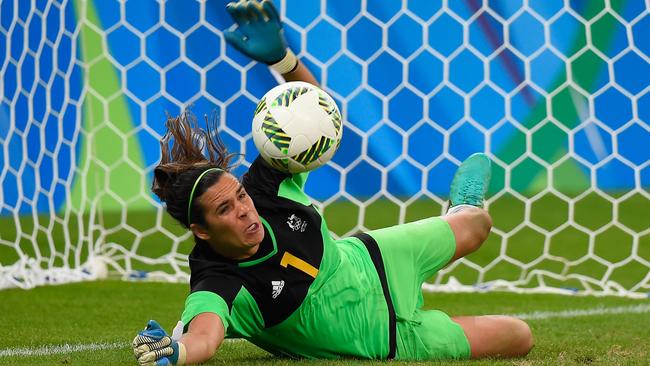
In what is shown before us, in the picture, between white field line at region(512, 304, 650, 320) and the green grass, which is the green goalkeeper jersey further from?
white field line at region(512, 304, 650, 320)

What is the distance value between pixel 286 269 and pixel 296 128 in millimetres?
508

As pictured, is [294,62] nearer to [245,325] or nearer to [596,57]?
[245,325]

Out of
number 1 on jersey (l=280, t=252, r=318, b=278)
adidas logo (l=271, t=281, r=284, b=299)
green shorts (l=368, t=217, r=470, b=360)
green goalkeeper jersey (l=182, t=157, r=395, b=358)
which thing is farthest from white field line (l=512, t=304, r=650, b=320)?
adidas logo (l=271, t=281, r=284, b=299)

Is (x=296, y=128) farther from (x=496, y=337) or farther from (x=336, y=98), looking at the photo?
(x=336, y=98)

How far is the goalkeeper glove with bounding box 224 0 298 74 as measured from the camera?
13.7ft

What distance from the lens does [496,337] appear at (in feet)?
13.8

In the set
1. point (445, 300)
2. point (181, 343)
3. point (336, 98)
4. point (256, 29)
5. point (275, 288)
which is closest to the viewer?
point (181, 343)

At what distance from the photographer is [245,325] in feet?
12.9

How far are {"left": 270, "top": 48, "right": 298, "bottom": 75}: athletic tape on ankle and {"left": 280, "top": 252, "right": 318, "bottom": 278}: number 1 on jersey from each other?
2.74ft

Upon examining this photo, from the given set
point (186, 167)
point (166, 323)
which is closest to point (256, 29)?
point (186, 167)

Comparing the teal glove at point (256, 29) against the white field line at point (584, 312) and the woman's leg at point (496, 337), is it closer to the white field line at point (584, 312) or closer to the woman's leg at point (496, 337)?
the woman's leg at point (496, 337)

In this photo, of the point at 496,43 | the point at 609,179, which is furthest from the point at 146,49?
the point at 609,179

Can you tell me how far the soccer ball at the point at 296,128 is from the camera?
3.94 metres

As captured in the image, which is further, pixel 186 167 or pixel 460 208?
pixel 460 208
